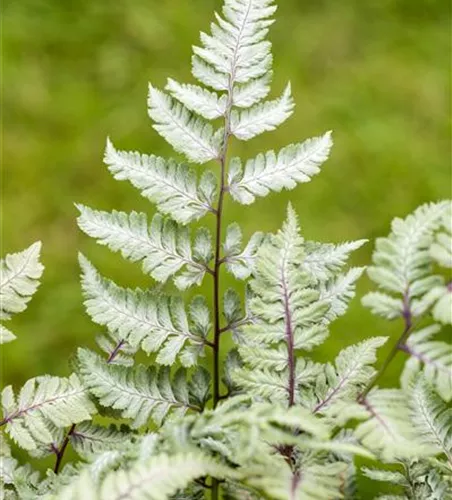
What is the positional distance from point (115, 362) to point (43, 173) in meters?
1.52

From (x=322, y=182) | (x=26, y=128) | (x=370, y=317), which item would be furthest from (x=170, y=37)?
(x=370, y=317)

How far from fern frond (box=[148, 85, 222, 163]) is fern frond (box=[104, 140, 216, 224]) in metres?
0.02

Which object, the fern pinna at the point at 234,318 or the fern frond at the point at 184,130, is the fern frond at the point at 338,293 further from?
the fern frond at the point at 184,130

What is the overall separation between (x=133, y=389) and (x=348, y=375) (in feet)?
0.73

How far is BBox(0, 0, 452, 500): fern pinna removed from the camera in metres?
0.72

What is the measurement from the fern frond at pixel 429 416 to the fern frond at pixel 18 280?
42 centimetres

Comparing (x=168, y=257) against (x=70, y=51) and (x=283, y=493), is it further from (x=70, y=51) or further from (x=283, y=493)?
(x=70, y=51)

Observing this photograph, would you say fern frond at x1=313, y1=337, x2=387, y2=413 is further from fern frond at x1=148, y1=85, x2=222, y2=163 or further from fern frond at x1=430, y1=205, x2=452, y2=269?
fern frond at x1=148, y1=85, x2=222, y2=163

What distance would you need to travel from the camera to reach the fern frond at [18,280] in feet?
2.81

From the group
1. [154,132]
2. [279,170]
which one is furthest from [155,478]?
[154,132]

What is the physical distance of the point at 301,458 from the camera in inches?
29.9

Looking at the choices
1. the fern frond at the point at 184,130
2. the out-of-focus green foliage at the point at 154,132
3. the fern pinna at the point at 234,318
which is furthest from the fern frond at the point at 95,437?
the out-of-focus green foliage at the point at 154,132

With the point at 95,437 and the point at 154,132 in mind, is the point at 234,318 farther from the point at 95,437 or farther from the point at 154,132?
the point at 154,132

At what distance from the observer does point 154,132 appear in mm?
2373
